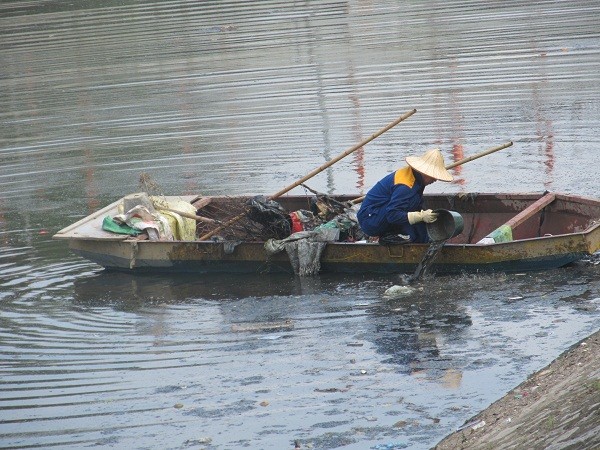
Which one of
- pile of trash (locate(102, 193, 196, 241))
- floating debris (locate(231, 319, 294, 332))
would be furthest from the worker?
pile of trash (locate(102, 193, 196, 241))

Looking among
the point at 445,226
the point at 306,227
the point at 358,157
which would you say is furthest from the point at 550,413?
the point at 358,157

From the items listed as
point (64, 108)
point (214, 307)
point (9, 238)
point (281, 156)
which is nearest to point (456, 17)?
point (64, 108)

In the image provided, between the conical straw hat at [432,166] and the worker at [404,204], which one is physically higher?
the conical straw hat at [432,166]

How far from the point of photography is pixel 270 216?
12625mm

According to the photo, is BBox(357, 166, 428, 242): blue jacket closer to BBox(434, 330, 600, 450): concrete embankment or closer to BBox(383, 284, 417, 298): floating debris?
BBox(383, 284, 417, 298): floating debris

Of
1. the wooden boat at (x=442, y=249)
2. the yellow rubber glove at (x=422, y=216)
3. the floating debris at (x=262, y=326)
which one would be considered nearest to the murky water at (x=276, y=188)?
the floating debris at (x=262, y=326)

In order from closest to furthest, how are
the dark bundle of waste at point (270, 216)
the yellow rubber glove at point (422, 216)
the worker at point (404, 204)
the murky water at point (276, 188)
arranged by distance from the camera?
the murky water at point (276, 188)
the yellow rubber glove at point (422, 216)
the worker at point (404, 204)
the dark bundle of waste at point (270, 216)

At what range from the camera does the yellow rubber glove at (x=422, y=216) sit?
11.6 m

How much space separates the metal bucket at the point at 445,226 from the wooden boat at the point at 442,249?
14 cm

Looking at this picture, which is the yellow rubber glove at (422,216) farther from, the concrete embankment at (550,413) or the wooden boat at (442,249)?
the concrete embankment at (550,413)

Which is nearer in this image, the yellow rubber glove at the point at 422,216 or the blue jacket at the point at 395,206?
the yellow rubber glove at the point at 422,216

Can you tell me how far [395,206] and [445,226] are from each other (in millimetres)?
574

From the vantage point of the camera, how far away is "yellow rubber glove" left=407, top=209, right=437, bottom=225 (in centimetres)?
1156

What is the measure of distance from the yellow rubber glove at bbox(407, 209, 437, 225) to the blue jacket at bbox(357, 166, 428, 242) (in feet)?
0.30
